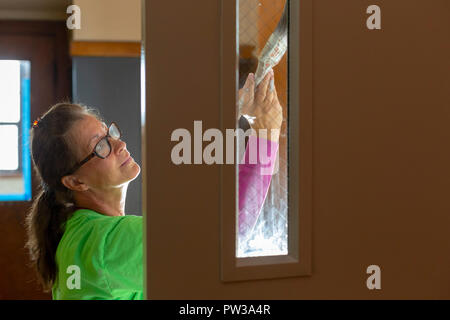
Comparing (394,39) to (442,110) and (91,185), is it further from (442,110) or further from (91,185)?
(91,185)

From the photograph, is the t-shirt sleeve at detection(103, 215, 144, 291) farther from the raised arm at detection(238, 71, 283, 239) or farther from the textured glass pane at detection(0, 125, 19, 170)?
the textured glass pane at detection(0, 125, 19, 170)

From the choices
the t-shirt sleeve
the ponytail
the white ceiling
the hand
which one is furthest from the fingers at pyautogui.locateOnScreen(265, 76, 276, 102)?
the white ceiling

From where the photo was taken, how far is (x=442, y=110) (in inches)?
27.0

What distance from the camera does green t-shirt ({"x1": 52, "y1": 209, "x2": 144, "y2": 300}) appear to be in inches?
38.1

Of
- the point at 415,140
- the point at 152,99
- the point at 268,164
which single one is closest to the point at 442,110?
the point at 415,140

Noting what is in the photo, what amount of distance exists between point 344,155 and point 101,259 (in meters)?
0.60

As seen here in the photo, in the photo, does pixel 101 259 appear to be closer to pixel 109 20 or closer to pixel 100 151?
pixel 100 151

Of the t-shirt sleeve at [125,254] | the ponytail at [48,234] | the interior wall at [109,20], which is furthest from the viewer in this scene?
the interior wall at [109,20]

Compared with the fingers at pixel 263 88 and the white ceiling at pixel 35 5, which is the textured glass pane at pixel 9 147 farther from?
the fingers at pixel 263 88

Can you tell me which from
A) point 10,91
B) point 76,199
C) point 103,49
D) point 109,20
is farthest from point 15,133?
point 76,199

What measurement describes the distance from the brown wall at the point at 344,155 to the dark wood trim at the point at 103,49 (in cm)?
131

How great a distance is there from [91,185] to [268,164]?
2.16 feet

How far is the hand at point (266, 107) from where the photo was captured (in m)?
0.64

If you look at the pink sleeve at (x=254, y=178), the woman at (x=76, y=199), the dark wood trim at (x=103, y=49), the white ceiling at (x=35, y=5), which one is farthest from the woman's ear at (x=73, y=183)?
the white ceiling at (x=35, y=5)
